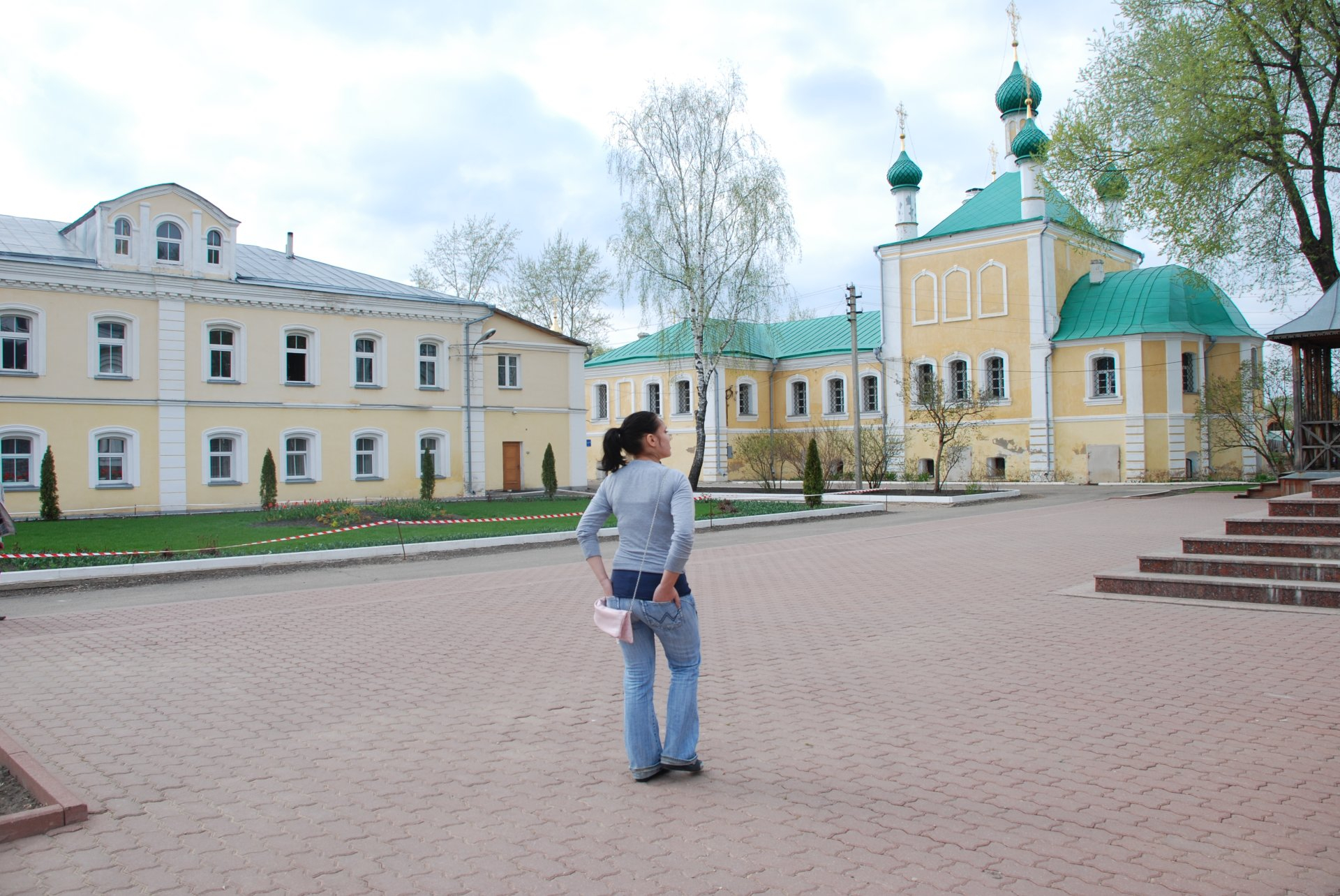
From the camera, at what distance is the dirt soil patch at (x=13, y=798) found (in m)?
4.36

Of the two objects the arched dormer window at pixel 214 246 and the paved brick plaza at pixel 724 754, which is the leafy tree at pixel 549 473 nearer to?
the arched dormer window at pixel 214 246

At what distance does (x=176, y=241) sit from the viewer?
2769 centimetres

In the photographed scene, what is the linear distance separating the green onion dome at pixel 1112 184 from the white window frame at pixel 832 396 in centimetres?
2085

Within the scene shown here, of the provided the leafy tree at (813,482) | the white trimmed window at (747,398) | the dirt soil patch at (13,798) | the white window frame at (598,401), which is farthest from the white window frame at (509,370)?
the dirt soil patch at (13,798)

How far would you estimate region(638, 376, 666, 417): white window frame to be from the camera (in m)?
49.4

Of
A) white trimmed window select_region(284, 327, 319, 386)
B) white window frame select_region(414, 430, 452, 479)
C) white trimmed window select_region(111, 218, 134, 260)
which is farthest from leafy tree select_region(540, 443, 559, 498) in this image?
white trimmed window select_region(111, 218, 134, 260)

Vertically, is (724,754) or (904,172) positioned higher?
(904,172)

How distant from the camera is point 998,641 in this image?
7797mm

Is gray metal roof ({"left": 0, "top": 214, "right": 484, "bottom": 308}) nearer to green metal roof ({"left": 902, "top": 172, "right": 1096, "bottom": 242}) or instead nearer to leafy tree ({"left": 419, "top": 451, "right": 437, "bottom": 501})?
leafy tree ({"left": 419, "top": 451, "right": 437, "bottom": 501})

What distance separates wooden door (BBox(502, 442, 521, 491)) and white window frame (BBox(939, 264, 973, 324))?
66.6ft

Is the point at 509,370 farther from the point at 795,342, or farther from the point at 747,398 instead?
the point at 795,342

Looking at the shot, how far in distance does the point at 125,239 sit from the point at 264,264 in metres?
4.91

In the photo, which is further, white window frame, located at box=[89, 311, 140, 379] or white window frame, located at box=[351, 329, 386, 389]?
white window frame, located at box=[351, 329, 386, 389]

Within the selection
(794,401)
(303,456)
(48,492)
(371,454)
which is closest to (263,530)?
(48,492)
